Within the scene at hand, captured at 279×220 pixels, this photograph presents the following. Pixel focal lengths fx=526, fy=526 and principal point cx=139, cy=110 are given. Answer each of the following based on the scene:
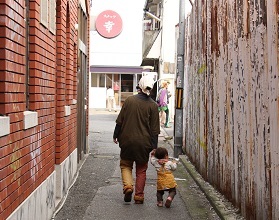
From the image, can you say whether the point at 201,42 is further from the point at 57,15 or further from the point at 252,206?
the point at 252,206

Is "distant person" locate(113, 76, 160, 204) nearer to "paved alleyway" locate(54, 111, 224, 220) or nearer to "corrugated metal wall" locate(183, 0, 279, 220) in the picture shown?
"paved alleyway" locate(54, 111, 224, 220)

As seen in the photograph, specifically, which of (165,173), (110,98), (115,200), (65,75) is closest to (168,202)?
(165,173)

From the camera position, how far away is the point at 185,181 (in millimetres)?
9836

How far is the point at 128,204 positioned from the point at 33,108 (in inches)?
110

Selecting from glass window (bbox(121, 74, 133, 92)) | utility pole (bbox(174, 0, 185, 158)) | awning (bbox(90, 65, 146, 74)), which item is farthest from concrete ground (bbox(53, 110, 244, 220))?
glass window (bbox(121, 74, 133, 92))

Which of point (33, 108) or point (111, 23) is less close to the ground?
point (111, 23)

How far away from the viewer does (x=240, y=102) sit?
249 inches

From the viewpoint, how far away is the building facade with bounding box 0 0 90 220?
4.35 m

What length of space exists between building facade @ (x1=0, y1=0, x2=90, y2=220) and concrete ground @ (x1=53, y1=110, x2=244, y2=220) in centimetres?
36

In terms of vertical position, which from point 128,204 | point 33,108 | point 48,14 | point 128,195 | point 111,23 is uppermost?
point 111,23

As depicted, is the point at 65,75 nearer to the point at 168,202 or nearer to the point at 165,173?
the point at 165,173

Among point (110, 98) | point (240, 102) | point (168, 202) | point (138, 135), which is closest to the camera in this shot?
point (240, 102)

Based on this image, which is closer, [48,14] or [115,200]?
[48,14]

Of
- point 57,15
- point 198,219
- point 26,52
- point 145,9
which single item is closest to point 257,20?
point 26,52
